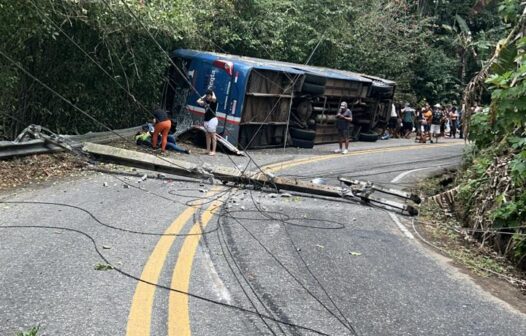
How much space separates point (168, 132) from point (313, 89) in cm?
574

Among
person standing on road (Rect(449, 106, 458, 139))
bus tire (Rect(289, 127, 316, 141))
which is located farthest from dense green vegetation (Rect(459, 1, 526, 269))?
person standing on road (Rect(449, 106, 458, 139))

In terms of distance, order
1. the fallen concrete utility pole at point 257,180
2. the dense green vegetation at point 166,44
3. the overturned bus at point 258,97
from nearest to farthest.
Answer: the fallen concrete utility pole at point 257,180
the dense green vegetation at point 166,44
the overturned bus at point 258,97

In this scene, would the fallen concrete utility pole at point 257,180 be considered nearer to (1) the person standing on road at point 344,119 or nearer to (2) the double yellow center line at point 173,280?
(2) the double yellow center line at point 173,280

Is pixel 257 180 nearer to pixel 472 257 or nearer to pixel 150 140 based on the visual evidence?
pixel 472 257

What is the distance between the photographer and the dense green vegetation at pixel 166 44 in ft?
41.3

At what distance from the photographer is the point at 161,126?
573 inches

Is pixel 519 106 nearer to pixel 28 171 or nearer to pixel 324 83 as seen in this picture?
pixel 28 171

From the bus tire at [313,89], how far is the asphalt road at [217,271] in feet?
28.7

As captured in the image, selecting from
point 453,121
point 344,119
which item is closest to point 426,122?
point 453,121

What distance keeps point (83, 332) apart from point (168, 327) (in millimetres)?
656

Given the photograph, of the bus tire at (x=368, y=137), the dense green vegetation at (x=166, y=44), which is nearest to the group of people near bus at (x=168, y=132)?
the dense green vegetation at (x=166, y=44)

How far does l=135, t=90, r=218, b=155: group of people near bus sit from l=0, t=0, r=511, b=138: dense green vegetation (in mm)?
1394

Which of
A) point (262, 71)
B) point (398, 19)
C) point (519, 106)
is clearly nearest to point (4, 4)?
point (262, 71)

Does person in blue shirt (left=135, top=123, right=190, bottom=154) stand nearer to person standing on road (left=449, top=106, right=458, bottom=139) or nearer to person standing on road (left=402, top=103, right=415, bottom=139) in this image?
person standing on road (left=402, top=103, right=415, bottom=139)
